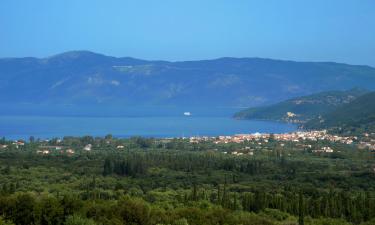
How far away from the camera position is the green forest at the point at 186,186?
32812 millimetres

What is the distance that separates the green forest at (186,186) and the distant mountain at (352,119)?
28504 mm

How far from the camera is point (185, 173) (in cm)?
6178

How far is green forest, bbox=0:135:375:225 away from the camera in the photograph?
32812 mm

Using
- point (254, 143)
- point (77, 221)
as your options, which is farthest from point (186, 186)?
point (254, 143)

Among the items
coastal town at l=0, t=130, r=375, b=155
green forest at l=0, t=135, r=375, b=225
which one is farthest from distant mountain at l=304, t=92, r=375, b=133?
green forest at l=0, t=135, r=375, b=225

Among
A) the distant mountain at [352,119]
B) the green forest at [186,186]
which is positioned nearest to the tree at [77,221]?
the green forest at [186,186]

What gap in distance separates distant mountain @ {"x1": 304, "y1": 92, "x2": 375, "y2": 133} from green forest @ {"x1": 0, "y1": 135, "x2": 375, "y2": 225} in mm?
28504

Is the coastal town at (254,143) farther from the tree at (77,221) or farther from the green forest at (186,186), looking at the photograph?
the tree at (77,221)

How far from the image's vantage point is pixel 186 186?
53.8m

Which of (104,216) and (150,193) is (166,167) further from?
(104,216)

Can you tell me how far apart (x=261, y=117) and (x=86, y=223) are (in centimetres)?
16997

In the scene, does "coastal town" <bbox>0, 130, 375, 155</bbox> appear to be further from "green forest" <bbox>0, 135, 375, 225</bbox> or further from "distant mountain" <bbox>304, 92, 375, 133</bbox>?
"distant mountain" <bbox>304, 92, 375, 133</bbox>

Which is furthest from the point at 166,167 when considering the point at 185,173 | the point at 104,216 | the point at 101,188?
the point at 104,216

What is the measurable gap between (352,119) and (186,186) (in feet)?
282
